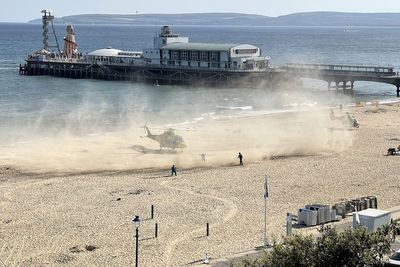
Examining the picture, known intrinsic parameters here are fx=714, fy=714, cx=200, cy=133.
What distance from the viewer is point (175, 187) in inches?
1213

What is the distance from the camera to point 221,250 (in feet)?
72.0

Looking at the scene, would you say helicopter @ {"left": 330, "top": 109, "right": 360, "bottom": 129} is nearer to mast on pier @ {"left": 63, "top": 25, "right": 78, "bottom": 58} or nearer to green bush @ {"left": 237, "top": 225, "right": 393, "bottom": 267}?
green bush @ {"left": 237, "top": 225, "right": 393, "bottom": 267}

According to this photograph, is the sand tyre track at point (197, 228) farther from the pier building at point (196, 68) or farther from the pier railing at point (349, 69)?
the pier building at point (196, 68)

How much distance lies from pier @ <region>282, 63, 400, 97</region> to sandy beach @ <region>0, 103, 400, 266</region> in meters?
23.0

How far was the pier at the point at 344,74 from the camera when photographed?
7138 cm

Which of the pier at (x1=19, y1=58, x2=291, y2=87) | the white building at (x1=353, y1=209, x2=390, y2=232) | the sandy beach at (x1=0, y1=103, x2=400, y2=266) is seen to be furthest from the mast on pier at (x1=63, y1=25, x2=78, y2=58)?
the white building at (x1=353, y1=209, x2=390, y2=232)

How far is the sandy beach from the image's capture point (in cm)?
2280

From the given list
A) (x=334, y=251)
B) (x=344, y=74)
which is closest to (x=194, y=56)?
(x=344, y=74)

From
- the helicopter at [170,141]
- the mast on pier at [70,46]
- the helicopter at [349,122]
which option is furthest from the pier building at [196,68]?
the helicopter at [170,141]

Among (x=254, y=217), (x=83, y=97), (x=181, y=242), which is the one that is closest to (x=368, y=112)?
(x=83, y=97)

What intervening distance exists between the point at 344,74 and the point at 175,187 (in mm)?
46328

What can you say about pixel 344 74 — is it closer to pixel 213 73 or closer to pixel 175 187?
pixel 213 73

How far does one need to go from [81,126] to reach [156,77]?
32362 millimetres

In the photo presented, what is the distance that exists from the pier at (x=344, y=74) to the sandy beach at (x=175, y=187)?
23.0 metres
